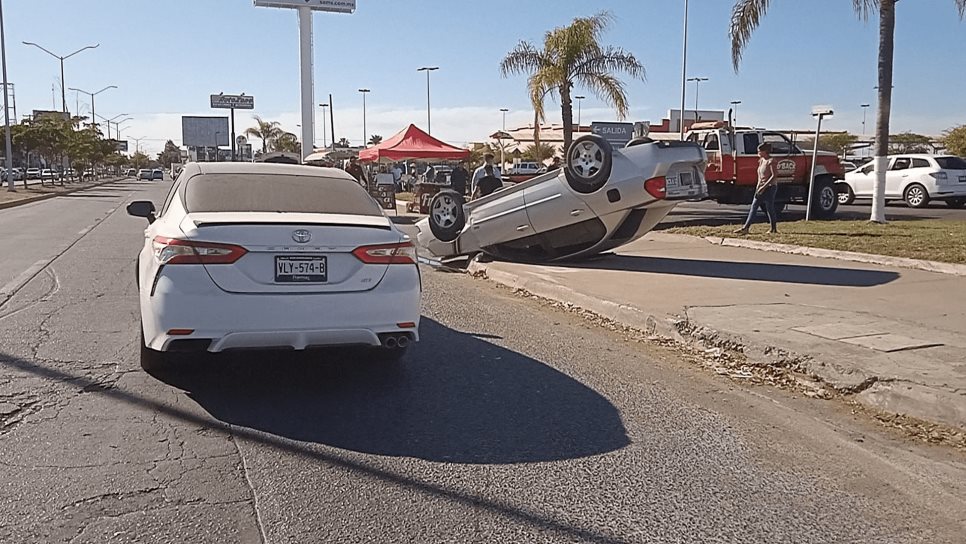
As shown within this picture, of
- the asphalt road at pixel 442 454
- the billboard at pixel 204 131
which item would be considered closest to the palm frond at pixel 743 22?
the asphalt road at pixel 442 454

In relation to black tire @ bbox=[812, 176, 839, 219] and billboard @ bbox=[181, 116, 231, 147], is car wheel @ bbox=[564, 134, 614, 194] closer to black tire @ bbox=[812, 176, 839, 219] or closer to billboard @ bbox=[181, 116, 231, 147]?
black tire @ bbox=[812, 176, 839, 219]

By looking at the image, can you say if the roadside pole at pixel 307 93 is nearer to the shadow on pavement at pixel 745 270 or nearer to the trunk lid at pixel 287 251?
the shadow on pavement at pixel 745 270

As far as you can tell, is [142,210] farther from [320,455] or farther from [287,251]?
[320,455]

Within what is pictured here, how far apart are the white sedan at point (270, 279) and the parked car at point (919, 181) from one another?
2016 cm

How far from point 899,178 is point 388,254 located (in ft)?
76.4

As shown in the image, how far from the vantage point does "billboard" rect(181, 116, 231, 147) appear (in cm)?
9519

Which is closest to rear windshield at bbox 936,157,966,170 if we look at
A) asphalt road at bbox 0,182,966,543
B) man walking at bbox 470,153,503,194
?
man walking at bbox 470,153,503,194

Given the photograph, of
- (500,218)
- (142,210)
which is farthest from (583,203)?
(142,210)

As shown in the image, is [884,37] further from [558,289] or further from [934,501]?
[934,501]

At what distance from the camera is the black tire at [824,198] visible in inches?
805

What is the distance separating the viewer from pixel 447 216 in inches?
541

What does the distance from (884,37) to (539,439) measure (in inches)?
622

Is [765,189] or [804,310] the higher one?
[765,189]

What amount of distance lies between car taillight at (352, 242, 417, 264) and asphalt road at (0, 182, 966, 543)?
0.91m
